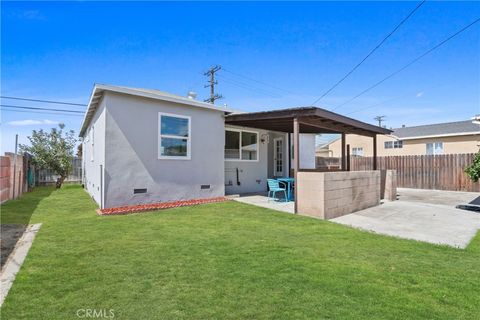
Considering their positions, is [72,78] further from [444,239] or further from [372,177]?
[444,239]

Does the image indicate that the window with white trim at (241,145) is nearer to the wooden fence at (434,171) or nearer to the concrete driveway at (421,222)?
the concrete driveway at (421,222)

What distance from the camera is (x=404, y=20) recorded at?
34.3ft

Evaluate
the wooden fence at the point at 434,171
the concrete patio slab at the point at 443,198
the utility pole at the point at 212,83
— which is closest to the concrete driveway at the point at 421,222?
the concrete patio slab at the point at 443,198

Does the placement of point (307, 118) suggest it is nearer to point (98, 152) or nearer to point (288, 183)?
point (288, 183)

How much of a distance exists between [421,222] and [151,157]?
776cm

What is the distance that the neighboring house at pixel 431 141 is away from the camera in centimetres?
2009

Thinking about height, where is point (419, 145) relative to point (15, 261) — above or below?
above

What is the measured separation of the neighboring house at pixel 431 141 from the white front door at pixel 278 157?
12959 mm

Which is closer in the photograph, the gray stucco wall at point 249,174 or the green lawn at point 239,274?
the green lawn at point 239,274

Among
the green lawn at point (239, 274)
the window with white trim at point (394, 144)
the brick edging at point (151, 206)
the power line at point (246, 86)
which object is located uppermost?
the power line at point (246, 86)

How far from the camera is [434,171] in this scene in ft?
53.8

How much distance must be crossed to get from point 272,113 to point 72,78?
14.6 metres

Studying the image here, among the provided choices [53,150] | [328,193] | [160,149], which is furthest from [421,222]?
[53,150]

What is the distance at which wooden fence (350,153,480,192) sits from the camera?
1530 centimetres
